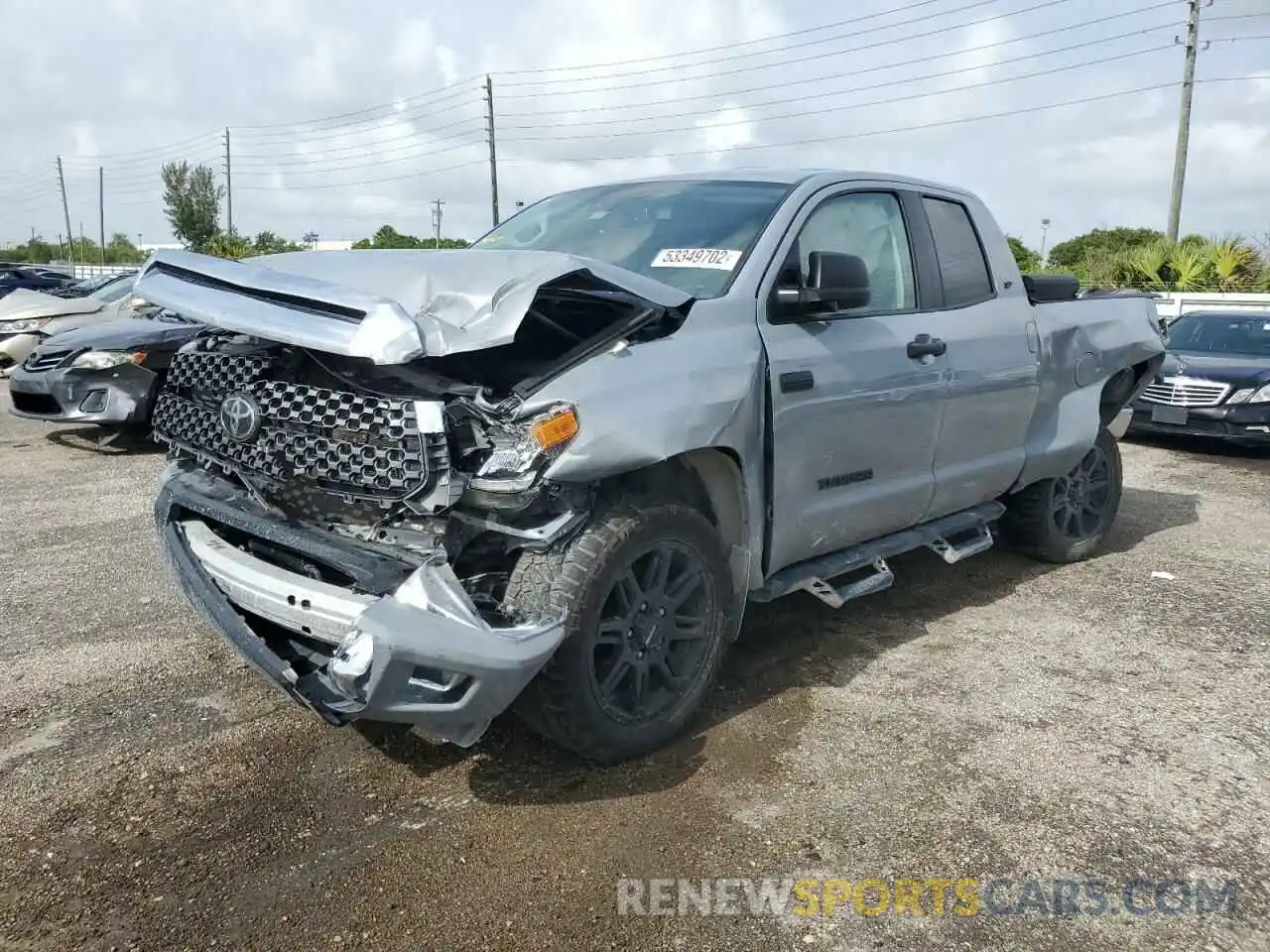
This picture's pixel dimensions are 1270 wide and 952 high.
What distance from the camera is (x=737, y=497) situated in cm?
363

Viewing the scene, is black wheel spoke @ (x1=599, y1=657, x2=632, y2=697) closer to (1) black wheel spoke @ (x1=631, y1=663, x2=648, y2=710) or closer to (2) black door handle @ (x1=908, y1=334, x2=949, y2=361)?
(1) black wheel spoke @ (x1=631, y1=663, x2=648, y2=710)

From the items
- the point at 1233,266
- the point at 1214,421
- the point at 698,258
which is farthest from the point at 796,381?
the point at 1233,266

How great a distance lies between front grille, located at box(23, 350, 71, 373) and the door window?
6.37m

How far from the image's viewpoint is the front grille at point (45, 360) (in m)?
8.11

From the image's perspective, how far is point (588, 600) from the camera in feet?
9.92

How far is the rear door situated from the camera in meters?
4.62

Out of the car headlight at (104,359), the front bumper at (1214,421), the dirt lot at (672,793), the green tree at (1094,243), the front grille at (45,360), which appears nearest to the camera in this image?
the dirt lot at (672,793)

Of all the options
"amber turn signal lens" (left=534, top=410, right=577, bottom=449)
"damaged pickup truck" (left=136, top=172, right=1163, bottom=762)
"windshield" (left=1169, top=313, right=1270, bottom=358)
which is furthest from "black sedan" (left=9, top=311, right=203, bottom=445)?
"windshield" (left=1169, top=313, right=1270, bottom=358)

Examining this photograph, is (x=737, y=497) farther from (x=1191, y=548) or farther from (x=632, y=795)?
(x=1191, y=548)

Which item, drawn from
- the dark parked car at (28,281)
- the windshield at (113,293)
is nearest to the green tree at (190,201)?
the dark parked car at (28,281)

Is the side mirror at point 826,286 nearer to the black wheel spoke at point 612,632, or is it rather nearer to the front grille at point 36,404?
the black wheel spoke at point 612,632

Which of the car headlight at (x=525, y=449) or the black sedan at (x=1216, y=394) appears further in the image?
the black sedan at (x=1216, y=394)

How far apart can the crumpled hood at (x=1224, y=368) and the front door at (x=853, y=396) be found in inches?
257

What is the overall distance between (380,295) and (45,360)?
21.4ft
